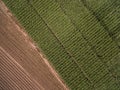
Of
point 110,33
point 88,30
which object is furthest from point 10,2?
point 110,33

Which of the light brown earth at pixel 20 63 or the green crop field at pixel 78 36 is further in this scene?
the light brown earth at pixel 20 63

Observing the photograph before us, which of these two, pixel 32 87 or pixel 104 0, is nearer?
pixel 104 0

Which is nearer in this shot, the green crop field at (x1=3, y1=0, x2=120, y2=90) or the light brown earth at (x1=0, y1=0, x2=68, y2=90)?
the green crop field at (x1=3, y1=0, x2=120, y2=90)

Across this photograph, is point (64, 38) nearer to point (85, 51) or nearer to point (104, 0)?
point (85, 51)
